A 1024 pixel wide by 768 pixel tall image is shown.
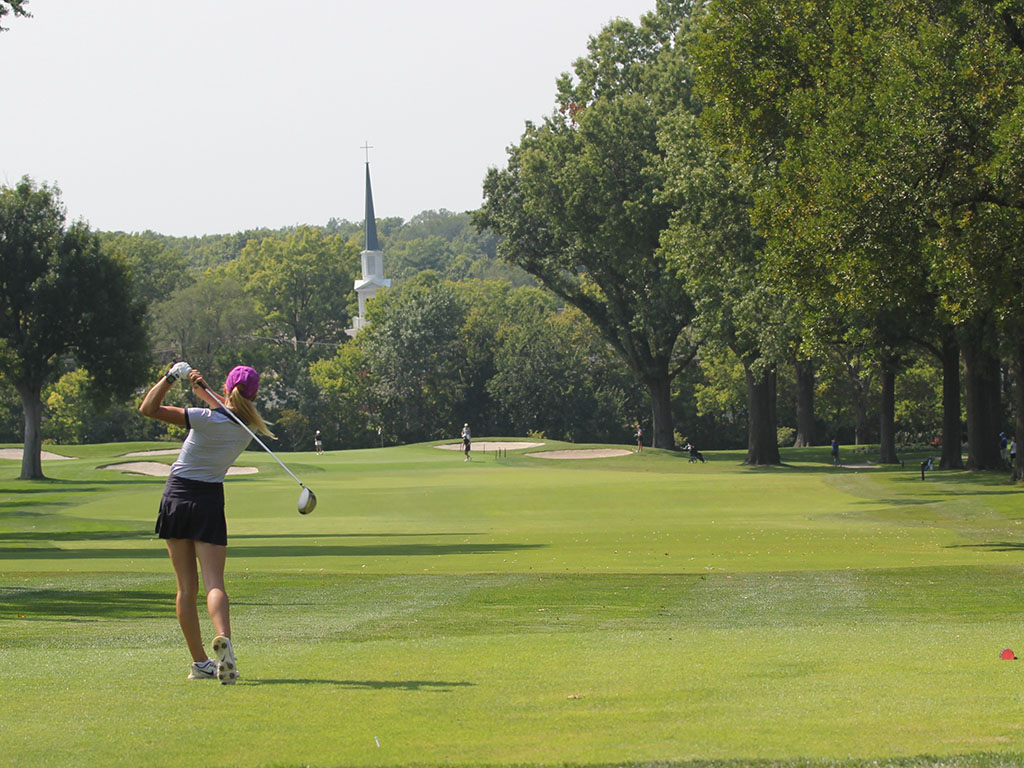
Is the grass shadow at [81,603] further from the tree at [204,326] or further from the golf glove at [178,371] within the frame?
the tree at [204,326]

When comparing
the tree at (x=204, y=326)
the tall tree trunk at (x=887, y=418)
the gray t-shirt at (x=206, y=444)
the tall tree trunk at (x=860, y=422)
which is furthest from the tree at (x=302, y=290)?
the gray t-shirt at (x=206, y=444)

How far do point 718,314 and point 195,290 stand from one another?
69.1 meters

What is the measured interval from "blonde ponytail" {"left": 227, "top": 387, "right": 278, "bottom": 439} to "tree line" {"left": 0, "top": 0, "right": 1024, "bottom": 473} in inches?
601

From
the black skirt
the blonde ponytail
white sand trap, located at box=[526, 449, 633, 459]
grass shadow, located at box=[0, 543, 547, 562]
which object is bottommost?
grass shadow, located at box=[0, 543, 547, 562]

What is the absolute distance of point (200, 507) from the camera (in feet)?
28.9

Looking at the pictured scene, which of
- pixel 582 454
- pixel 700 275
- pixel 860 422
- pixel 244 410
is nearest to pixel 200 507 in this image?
pixel 244 410

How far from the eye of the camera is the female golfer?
347 inches

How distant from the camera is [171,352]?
109812 mm

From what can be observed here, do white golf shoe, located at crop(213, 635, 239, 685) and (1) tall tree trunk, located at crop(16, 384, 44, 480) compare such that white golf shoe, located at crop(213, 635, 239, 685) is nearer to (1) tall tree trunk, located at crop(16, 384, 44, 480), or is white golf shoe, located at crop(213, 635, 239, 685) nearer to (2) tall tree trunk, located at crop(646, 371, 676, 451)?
(1) tall tree trunk, located at crop(16, 384, 44, 480)

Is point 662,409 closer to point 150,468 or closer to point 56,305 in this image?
point 150,468

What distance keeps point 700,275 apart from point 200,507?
37.6 m

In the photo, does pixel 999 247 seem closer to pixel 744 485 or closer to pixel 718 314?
pixel 744 485

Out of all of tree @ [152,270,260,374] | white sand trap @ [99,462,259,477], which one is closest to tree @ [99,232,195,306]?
tree @ [152,270,260,374]

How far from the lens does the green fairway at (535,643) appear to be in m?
6.83
